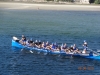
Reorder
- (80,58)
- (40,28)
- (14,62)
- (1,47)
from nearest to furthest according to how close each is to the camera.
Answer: (14,62) → (80,58) → (1,47) → (40,28)

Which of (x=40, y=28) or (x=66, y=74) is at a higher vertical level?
(x=66, y=74)

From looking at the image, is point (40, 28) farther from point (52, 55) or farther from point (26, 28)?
point (52, 55)

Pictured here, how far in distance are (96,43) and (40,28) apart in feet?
56.8

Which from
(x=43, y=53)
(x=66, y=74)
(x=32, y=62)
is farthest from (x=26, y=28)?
(x=66, y=74)

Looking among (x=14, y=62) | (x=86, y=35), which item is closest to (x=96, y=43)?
(x=86, y=35)

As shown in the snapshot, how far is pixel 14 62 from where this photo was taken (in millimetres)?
37844

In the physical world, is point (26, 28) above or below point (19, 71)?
below

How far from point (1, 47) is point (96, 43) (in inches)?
520

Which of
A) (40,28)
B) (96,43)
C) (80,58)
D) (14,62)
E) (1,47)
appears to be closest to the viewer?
(14,62)

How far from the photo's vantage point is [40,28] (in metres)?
65.6

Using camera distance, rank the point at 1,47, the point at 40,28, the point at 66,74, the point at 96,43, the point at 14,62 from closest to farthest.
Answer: the point at 66,74
the point at 14,62
the point at 1,47
the point at 96,43
the point at 40,28

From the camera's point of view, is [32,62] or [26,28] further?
[26,28]

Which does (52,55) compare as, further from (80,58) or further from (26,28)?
(26,28)

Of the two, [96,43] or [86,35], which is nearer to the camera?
[96,43]
